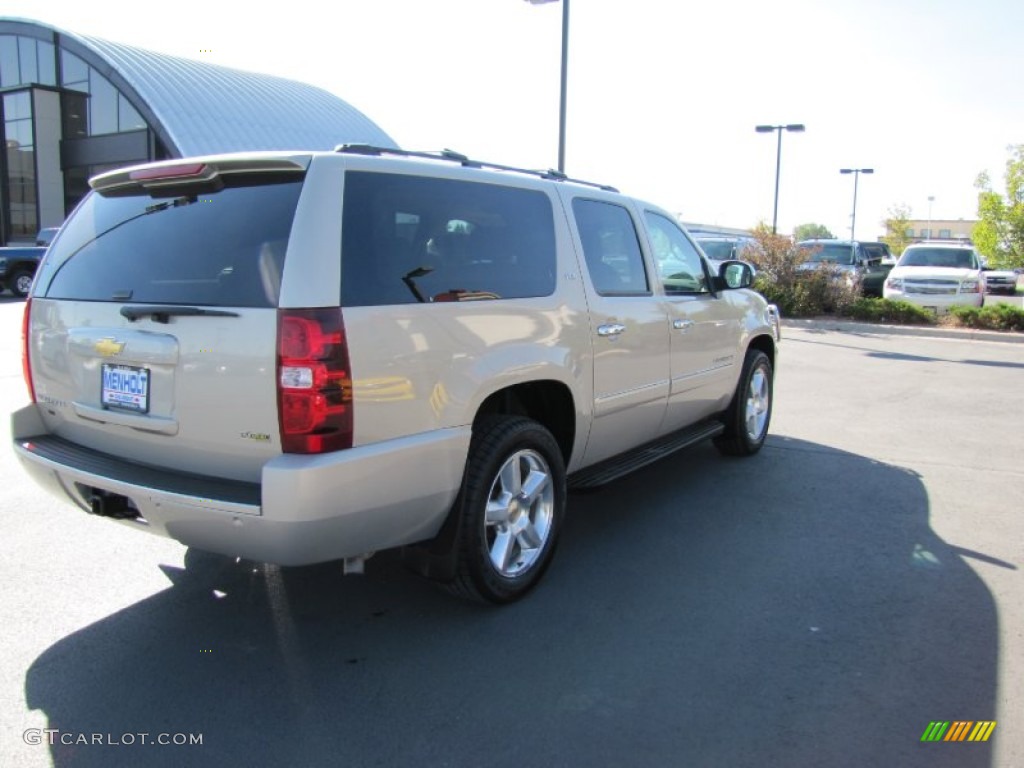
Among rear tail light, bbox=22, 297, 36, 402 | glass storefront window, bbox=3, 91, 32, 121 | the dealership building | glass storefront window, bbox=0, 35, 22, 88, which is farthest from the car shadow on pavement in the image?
glass storefront window, bbox=0, 35, 22, 88

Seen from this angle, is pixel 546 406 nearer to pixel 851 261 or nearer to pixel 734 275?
pixel 734 275

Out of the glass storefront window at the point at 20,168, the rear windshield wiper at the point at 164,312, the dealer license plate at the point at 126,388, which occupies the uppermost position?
the glass storefront window at the point at 20,168

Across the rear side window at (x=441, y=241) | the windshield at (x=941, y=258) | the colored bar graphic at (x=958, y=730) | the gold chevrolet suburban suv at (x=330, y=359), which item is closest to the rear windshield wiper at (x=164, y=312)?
the gold chevrolet suburban suv at (x=330, y=359)

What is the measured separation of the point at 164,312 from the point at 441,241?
1.14 metres

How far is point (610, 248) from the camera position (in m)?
4.60

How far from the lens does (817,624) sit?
139 inches

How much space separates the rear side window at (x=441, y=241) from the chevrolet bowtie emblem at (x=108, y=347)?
1.02m

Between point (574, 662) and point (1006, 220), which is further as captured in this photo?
point (1006, 220)

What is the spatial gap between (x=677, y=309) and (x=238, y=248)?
2.92 metres

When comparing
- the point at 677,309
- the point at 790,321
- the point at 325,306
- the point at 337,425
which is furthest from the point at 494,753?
the point at 790,321

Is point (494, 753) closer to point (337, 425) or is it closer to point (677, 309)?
point (337, 425)

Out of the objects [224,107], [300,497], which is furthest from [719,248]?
[224,107]

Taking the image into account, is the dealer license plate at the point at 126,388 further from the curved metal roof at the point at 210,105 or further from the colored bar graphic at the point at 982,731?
the curved metal roof at the point at 210,105

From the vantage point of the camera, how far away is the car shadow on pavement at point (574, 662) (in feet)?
8.76
